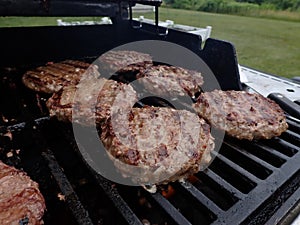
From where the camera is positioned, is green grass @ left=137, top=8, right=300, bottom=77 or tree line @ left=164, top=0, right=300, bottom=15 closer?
green grass @ left=137, top=8, right=300, bottom=77

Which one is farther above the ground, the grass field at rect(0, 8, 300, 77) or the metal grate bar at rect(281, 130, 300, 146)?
the metal grate bar at rect(281, 130, 300, 146)

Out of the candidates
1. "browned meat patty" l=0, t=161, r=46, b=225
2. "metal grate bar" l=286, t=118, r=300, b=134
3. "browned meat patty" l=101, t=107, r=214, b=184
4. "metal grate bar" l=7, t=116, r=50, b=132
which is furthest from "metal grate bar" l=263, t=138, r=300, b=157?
"metal grate bar" l=7, t=116, r=50, b=132

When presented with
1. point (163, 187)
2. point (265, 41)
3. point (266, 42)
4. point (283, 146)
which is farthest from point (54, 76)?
point (265, 41)

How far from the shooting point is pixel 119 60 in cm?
238

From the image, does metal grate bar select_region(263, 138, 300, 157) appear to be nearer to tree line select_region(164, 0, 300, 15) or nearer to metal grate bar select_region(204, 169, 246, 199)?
→ metal grate bar select_region(204, 169, 246, 199)

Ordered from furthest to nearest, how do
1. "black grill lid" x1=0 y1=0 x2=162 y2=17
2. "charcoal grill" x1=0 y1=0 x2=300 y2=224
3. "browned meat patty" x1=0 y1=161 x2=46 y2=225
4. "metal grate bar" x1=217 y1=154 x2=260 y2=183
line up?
1. "black grill lid" x1=0 y1=0 x2=162 y2=17
2. "metal grate bar" x1=217 y1=154 x2=260 y2=183
3. "charcoal grill" x1=0 y1=0 x2=300 y2=224
4. "browned meat patty" x1=0 y1=161 x2=46 y2=225

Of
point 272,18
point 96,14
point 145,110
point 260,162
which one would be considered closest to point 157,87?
point 145,110

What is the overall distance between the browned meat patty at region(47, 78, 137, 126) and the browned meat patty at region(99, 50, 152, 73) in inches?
21.7

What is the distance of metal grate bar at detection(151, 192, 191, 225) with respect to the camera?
986 mm

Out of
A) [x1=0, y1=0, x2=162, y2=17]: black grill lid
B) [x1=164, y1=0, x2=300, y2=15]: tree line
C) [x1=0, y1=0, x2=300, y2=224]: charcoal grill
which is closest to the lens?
[x1=0, y1=0, x2=300, y2=224]: charcoal grill

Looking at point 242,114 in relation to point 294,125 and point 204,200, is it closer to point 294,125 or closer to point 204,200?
point 294,125

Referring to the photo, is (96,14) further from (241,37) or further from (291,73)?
(241,37)

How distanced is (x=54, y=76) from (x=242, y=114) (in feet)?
4.76

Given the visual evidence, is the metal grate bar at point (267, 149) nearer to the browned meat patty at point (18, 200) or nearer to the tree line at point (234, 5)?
the browned meat patty at point (18, 200)
